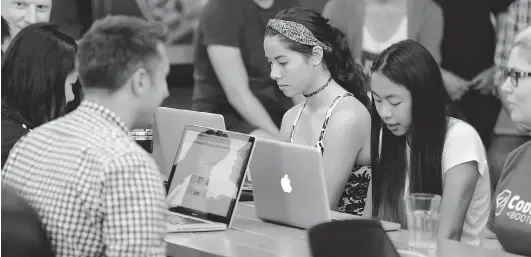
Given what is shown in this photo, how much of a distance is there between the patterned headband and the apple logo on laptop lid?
30.8 inches

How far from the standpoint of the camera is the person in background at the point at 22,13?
16.5 ft

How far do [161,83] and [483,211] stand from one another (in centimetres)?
137

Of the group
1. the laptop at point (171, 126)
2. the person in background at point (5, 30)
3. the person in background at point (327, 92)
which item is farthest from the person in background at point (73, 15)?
the person in background at point (327, 92)

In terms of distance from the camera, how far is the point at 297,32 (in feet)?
11.9

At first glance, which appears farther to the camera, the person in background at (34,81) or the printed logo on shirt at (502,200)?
the person in background at (34,81)

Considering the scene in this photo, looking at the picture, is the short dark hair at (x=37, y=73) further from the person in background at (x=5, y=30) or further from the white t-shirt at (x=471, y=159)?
the person in background at (x=5, y=30)

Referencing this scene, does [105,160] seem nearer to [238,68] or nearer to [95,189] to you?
[95,189]

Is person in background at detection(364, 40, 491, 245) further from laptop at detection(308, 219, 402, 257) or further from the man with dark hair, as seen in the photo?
laptop at detection(308, 219, 402, 257)

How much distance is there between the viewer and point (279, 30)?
11.9 ft

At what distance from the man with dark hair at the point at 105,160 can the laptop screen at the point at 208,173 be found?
634 mm

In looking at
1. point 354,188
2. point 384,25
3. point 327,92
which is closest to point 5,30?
point 384,25

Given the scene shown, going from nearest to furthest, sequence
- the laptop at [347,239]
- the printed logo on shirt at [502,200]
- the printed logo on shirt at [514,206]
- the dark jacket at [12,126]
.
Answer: the laptop at [347,239] → the printed logo on shirt at [514,206] → the printed logo on shirt at [502,200] → the dark jacket at [12,126]

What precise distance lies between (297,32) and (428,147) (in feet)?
2.49

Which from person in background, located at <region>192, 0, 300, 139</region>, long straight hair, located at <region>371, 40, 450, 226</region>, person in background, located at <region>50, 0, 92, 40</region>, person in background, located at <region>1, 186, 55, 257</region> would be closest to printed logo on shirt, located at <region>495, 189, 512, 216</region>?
long straight hair, located at <region>371, 40, 450, 226</region>
